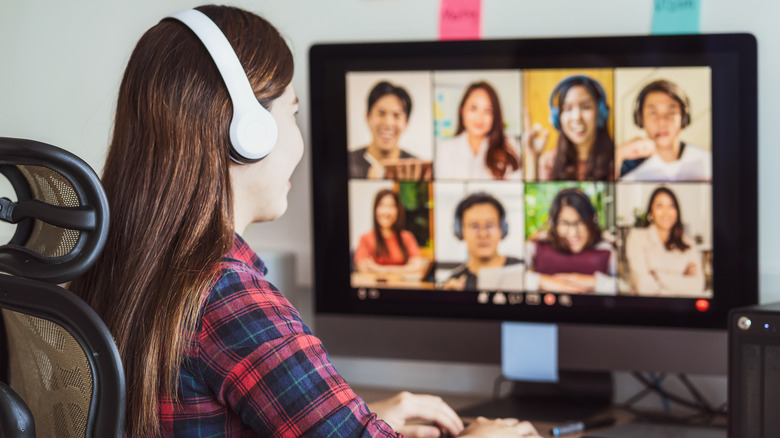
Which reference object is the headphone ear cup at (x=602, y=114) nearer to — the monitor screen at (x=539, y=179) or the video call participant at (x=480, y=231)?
the monitor screen at (x=539, y=179)

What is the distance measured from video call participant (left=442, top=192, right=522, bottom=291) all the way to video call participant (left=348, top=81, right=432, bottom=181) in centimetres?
8

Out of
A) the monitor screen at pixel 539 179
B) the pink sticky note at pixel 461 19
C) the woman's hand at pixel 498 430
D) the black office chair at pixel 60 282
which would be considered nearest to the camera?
the black office chair at pixel 60 282

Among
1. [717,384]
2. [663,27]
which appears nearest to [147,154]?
[663,27]

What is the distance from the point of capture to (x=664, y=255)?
119cm

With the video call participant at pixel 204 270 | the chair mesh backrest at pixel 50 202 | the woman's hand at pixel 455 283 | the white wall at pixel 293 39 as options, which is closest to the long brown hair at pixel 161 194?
the video call participant at pixel 204 270

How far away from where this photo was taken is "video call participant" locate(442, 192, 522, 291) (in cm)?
126

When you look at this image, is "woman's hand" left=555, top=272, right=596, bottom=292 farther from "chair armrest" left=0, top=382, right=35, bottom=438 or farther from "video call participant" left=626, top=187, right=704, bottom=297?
"chair armrest" left=0, top=382, right=35, bottom=438

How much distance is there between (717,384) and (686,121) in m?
0.44

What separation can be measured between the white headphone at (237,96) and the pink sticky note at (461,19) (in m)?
0.69

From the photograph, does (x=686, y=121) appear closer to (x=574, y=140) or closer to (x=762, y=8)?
(x=574, y=140)

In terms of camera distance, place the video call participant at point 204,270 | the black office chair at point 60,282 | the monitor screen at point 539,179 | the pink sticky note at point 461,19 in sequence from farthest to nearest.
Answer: the pink sticky note at point 461,19, the monitor screen at point 539,179, the video call participant at point 204,270, the black office chair at point 60,282

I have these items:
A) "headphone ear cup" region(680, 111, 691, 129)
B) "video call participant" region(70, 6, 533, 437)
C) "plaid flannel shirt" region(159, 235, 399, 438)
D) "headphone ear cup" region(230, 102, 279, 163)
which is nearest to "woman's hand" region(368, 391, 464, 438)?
"video call participant" region(70, 6, 533, 437)

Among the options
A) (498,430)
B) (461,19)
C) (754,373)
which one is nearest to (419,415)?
(498,430)

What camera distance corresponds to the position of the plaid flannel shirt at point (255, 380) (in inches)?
27.4
